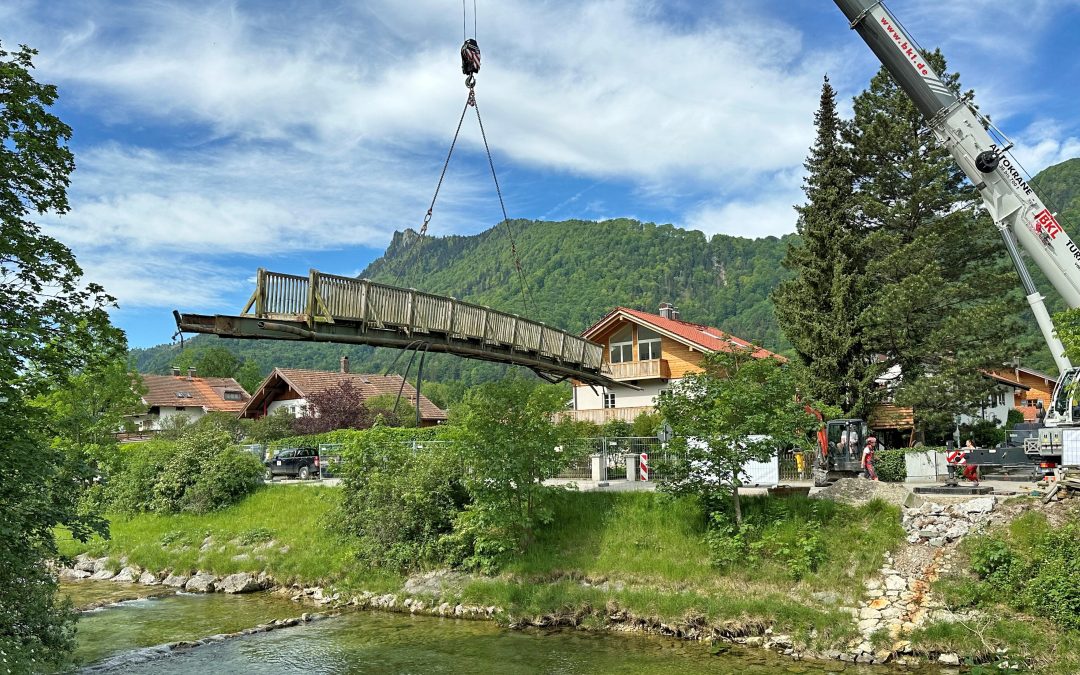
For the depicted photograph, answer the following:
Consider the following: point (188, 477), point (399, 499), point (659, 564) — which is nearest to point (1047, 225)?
point (659, 564)

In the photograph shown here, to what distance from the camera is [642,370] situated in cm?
4025

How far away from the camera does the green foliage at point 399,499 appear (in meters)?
20.7

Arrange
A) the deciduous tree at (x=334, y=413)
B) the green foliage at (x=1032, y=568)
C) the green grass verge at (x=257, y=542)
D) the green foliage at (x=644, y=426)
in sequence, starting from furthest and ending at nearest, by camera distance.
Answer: the deciduous tree at (x=334, y=413), the green foliage at (x=644, y=426), the green grass verge at (x=257, y=542), the green foliage at (x=1032, y=568)

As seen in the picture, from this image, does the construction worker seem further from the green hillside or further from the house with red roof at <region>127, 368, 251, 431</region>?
the green hillside

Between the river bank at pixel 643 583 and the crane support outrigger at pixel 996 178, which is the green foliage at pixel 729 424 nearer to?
the river bank at pixel 643 583

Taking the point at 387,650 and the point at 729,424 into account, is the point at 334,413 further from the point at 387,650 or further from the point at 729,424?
the point at 729,424

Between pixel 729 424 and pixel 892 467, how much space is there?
817 centimetres

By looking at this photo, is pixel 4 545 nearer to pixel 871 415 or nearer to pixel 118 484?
pixel 118 484

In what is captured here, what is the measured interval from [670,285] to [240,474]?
310 ft

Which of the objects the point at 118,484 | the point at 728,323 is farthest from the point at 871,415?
the point at 728,323

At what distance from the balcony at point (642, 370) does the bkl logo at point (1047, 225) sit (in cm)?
2210

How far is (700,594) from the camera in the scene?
55.1ft

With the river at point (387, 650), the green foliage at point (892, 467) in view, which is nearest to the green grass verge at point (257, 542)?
the river at point (387, 650)

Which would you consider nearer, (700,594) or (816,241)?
(700,594)
